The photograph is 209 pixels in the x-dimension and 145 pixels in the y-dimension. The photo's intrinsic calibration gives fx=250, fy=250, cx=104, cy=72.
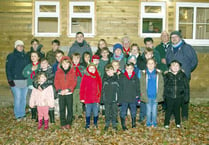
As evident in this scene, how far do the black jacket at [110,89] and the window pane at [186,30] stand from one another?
5564mm

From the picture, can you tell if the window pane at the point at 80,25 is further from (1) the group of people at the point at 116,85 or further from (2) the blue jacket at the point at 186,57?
(2) the blue jacket at the point at 186,57

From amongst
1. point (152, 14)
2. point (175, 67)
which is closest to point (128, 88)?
point (175, 67)

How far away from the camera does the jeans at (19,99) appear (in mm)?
7680

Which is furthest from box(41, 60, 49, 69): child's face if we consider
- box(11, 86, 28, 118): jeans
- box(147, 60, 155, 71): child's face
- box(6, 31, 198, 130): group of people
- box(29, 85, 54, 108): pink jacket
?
box(147, 60, 155, 71): child's face

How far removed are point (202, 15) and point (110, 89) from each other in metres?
6.99

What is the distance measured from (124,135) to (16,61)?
154 inches

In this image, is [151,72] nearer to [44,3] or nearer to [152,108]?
[152,108]

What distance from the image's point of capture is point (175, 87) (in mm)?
6484

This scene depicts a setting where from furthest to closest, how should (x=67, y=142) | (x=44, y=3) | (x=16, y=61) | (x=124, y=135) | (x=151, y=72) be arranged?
1. (x=44, y=3)
2. (x=16, y=61)
3. (x=151, y=72)
4. (x=124, y=135)
5. (x=67, y=142)

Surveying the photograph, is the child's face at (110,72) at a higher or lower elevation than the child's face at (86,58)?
lower

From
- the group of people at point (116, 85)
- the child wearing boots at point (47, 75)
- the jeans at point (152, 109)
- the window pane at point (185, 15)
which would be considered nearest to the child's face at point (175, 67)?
the group of people at point (116, 85)

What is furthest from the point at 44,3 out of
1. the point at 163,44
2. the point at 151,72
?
the point at 151,72

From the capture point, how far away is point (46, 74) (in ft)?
21.9

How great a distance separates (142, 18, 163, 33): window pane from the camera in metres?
10.7
